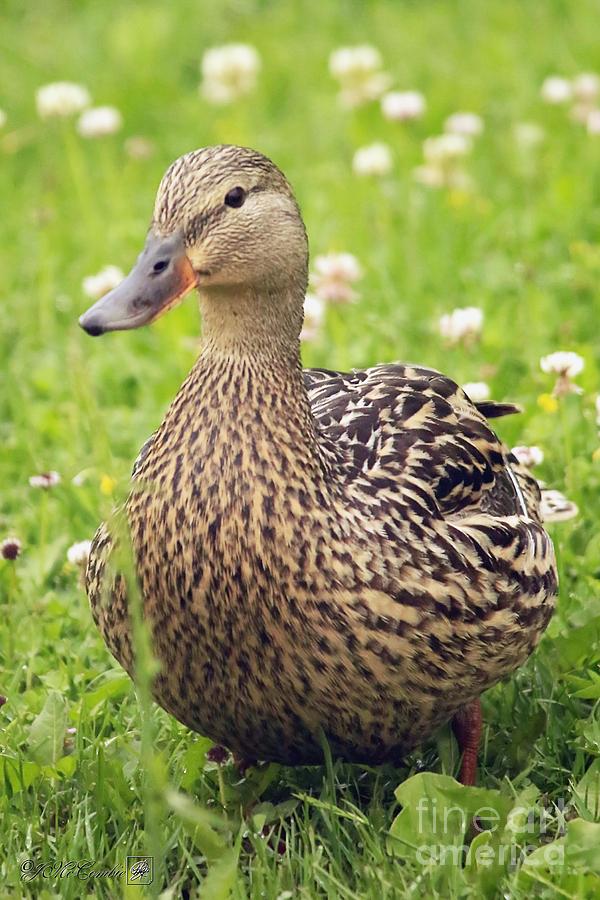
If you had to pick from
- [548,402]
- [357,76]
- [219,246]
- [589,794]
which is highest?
[357,76]

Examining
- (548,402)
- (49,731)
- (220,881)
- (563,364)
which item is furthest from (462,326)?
(220,881)

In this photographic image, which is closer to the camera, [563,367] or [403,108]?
[563,367]

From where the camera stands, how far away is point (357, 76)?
702 cm

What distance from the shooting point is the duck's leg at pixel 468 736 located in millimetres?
3510

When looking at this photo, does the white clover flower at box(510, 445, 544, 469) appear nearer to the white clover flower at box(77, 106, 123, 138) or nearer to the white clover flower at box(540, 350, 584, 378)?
the white clover flower at box(540, 350, 584, 378)

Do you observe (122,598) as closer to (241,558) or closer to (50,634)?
(241,558)

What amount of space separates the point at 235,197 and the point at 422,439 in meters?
0.70

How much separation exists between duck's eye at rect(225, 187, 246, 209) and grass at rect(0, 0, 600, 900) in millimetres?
→ 608

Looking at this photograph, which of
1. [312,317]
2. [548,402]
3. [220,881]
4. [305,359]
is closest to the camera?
[220,881]

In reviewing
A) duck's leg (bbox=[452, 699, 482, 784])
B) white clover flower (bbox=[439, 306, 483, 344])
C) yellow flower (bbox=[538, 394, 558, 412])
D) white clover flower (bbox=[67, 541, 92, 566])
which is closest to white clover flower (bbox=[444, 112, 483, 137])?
white clover flower (bbox=[439, 306, 483, 344])

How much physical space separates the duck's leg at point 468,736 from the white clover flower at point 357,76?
407 cm

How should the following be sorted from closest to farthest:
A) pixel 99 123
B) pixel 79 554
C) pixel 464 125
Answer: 1. pixel 79 554
2. pixel 99 123
3. pixel 464 125

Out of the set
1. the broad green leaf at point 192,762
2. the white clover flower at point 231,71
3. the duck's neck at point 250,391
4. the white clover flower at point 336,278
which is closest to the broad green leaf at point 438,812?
the broad green leaf at point 192,762

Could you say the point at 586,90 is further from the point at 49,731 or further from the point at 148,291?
the point at 49,731
